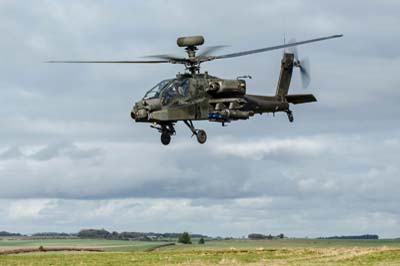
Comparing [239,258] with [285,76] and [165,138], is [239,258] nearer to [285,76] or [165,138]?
[165,138]

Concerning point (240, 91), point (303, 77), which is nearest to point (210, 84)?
point (240, 91)

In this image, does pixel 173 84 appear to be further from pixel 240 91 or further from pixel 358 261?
pixel 358 261

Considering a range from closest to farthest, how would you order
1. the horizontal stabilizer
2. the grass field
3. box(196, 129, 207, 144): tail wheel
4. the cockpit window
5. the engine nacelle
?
the grass field → the cockpit window → box(196, 129, 207, 144): tail wheel → the engine nacelle → the horizontal stabilizer

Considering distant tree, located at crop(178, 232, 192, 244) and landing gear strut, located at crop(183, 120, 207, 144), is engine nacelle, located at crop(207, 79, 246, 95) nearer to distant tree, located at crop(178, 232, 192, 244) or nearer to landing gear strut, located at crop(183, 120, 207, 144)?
landing gear strut, located at crop(183, 120, 207, 144)

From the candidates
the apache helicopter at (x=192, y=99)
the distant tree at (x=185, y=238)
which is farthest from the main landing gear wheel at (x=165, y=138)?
the distant tree at (x=185, y=238)

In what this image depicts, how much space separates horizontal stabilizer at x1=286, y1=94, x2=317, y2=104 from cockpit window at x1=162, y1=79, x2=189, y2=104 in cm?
943

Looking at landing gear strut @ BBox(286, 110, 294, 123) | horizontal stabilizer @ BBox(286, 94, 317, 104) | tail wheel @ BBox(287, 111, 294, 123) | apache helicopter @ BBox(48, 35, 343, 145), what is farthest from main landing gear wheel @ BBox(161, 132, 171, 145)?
horizontal stabilizer @ BBox(286, 94, 317, 104)

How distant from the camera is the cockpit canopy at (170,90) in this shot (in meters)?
45.8

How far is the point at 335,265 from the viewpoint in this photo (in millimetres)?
42625

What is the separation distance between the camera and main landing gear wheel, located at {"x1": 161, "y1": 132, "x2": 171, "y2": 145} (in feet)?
153

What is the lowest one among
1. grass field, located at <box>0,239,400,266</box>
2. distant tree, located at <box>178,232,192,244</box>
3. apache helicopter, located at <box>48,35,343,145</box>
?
grass field, located at <box>0,239,400,266</box>

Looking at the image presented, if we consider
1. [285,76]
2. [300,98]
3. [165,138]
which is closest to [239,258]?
[165,138]

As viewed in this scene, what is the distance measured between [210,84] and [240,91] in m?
1.91

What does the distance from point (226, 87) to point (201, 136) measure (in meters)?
3.12
